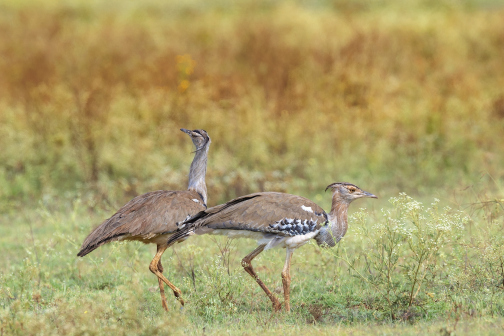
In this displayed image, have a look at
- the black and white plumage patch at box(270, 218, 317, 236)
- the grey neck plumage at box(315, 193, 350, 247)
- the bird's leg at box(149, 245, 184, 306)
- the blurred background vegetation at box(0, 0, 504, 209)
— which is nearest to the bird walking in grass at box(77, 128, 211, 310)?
the bird's leg at box(149, 245, 184, 306)

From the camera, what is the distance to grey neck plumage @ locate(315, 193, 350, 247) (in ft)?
17.4

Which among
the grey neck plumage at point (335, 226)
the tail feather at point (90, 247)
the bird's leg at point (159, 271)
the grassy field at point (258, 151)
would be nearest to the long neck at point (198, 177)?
the grassy field at point (258, 151)

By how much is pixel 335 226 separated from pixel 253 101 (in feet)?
23.1

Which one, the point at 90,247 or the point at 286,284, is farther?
the point at 286,284

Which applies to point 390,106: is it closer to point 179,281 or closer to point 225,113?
point 225,113

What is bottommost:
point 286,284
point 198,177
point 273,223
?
point 286,284

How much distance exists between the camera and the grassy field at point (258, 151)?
192 inches

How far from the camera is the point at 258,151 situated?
10.4 m

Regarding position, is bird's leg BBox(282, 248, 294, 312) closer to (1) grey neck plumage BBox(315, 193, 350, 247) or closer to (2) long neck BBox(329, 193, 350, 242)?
(1) grey neck plumage BBox(315, 193, 350, 247)

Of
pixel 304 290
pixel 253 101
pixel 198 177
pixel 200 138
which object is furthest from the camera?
pixel 253 101

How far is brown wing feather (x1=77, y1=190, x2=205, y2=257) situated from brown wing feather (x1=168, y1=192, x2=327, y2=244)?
0.15m

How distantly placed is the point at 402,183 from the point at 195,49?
6388mm

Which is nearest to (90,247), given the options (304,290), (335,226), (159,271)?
(159,271)

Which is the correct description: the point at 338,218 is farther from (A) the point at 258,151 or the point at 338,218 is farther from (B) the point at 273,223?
(A) the point at 258,151
